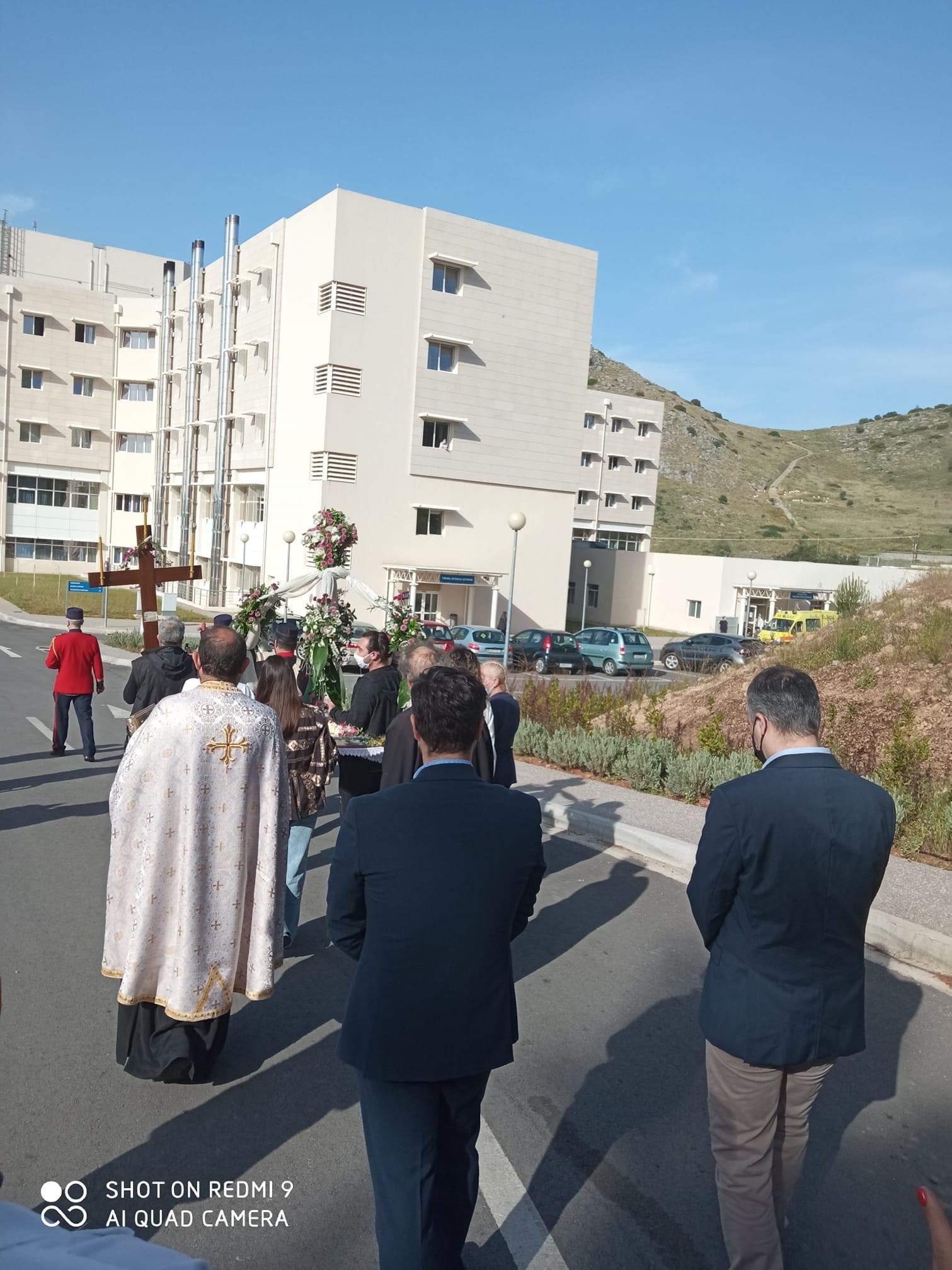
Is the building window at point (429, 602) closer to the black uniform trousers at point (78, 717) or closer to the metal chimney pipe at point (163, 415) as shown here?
the metal chimney pipe at point (163, 415)

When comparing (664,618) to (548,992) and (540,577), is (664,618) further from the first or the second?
(548,992)

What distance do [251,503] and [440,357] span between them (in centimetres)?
1195

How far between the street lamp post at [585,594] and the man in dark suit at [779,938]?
4599 centimetres

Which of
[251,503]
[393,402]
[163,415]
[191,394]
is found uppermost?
[191,394]

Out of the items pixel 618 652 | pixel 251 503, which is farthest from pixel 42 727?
pixel 251 503

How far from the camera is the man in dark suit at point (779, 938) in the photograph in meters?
3.02

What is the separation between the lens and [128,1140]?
3.91 m

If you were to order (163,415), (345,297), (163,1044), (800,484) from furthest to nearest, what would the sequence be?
(800,484)
(163,415)
(345,297)
(163,1044)

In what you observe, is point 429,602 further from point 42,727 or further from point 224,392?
point 42,727

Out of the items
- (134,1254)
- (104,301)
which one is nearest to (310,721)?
(134,1254)

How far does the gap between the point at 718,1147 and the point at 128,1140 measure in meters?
2.27

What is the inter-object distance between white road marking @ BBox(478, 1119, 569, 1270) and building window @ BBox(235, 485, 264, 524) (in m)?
42.0

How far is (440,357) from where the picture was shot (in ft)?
133

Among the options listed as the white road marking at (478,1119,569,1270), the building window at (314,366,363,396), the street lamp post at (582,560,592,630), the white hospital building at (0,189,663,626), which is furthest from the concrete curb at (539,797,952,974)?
the street lamp post at (582,560,592,630)
